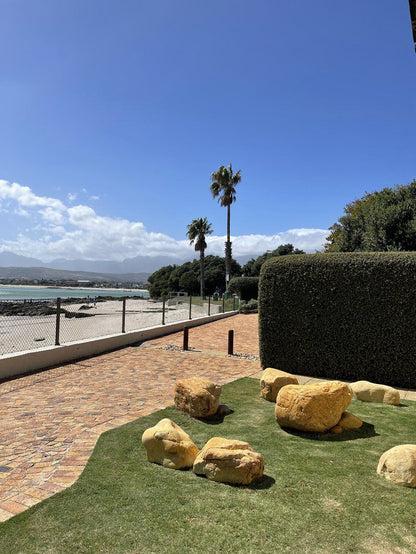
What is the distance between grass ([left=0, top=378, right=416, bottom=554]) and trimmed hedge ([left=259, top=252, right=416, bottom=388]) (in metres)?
3.77

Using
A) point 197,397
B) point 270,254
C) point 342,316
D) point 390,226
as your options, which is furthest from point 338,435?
point 270,254

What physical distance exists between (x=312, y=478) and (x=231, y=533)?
1209 mm

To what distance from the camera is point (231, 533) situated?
2.67 meters

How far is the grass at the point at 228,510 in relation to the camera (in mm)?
2564

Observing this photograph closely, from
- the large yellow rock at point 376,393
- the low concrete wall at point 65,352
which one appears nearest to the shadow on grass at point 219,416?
the large yellow rock at point 376,393

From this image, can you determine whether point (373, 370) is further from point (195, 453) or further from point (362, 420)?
point (195, 453)

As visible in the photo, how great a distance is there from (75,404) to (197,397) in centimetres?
220

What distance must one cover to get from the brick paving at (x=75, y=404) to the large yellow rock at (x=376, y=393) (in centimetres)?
274

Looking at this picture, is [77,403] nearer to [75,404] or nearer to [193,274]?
[75,404]

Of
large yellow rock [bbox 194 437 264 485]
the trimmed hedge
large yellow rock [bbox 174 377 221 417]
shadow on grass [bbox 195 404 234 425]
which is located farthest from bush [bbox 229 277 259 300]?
large yellow rock [bbox 194 437 264 485]

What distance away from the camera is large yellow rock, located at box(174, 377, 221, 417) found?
534 centimetres

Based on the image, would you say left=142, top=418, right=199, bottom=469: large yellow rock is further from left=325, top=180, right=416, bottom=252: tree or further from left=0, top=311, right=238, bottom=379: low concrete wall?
left=325, top=180, right=416, bottom=252: tree

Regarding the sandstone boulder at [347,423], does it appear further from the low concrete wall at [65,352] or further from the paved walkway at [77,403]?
the low concrete wall at [65,352]

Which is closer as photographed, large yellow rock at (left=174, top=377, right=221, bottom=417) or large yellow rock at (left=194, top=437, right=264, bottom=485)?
large yellow rock at (left=194, top=437, right=264, bottom=485)
